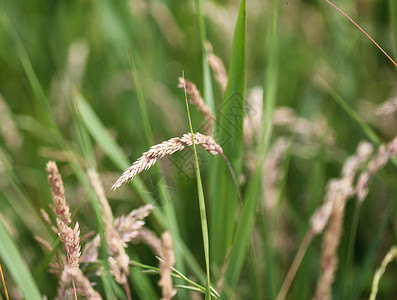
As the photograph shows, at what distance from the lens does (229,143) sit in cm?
102

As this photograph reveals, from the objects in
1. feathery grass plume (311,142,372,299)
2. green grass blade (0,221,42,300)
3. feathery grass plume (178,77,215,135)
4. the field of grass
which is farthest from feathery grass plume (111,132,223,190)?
feathery grass plume (311,142,372,299)

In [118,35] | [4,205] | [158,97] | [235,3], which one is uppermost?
[235,3]

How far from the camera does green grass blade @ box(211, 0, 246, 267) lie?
3.24ft

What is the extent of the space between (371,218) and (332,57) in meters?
0.82

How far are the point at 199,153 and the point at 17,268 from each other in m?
0.51

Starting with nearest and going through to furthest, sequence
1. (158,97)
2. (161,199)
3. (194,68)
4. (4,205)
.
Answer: (161,199) < (4,205) < (158,97) < (194,68)

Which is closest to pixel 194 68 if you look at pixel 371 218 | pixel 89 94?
pixel 89 94

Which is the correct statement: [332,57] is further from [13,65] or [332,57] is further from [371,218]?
[13,65]

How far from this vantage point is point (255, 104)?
4.13ft

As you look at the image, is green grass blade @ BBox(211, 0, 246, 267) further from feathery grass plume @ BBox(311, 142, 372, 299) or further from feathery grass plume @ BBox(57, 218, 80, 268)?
feathery grass plume @ BBox(57, 218, 80, 268)

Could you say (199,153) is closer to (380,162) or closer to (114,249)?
(380,162)

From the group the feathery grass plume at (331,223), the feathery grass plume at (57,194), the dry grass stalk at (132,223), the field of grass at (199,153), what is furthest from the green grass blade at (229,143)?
the feathery grass plume at (57,194)

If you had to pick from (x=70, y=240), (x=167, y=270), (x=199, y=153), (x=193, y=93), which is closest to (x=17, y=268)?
(x=70, y=240)

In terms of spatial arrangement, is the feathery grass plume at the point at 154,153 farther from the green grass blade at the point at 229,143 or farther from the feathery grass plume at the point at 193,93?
→ the green grass blade at the point at 229,143
